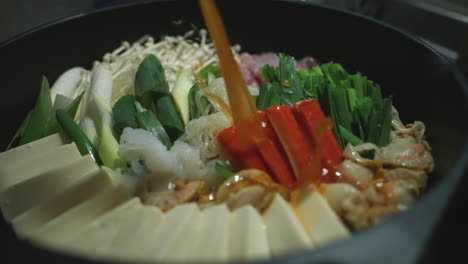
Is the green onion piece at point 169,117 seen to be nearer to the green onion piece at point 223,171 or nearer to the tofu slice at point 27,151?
the green onion piece at point 223,171

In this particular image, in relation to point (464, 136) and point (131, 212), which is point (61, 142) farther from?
point (464, 136)

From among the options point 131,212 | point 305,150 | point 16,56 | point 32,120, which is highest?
point 16,56

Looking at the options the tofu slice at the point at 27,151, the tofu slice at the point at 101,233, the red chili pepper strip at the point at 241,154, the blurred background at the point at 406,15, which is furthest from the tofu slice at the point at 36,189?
the blurred background at the point at 406,15

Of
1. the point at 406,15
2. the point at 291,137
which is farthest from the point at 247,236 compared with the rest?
the point at 406,15

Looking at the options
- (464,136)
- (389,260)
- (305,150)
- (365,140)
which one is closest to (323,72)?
(365,140)

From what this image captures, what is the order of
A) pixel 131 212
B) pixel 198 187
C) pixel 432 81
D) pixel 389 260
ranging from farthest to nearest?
pixel 432 81, pixel 198 187, pixel 131 212, pixel 389 260

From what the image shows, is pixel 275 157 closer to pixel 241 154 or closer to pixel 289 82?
pixel 241 154

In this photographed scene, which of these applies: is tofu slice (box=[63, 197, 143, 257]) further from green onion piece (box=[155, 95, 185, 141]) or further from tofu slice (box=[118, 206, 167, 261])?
green onion piece (box=[155, 95, 185, 141])
